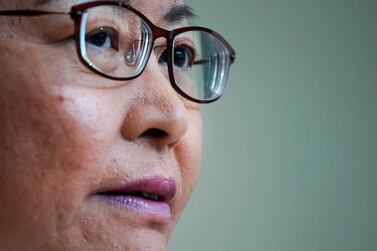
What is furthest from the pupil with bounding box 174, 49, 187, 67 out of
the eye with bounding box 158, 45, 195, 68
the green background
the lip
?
the green background

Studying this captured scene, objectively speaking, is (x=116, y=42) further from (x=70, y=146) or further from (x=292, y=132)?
(x=292, y=132)

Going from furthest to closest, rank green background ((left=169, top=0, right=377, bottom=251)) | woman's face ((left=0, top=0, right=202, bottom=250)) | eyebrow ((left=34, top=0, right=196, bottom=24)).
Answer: green background ((left=169, top=0, right=377, bottom=251)), eyebrow ((left=34, top=0, right=196, bottom=24)), woman's face ((left=0, top=0, right=202, bottom=250))

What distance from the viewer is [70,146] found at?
583mm

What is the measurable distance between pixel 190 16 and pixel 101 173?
13.5 inches

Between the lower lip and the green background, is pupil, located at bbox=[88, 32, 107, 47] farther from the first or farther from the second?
the green background

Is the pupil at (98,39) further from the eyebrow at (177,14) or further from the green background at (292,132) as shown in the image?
the green background at (292,132)

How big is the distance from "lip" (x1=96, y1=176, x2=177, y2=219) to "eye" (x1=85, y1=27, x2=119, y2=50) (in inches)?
7.4

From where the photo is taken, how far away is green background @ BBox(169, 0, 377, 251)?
1.27m

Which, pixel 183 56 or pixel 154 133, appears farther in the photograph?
pixel 183 56

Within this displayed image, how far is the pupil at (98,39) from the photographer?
2.11 feet

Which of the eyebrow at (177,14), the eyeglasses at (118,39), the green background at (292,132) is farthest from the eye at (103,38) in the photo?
the green background at (292,132)

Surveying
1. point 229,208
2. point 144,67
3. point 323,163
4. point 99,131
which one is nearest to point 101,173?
point 99,131

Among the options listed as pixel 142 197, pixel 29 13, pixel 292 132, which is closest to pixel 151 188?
pixel 142 197

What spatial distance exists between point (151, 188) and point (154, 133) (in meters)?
0.08
